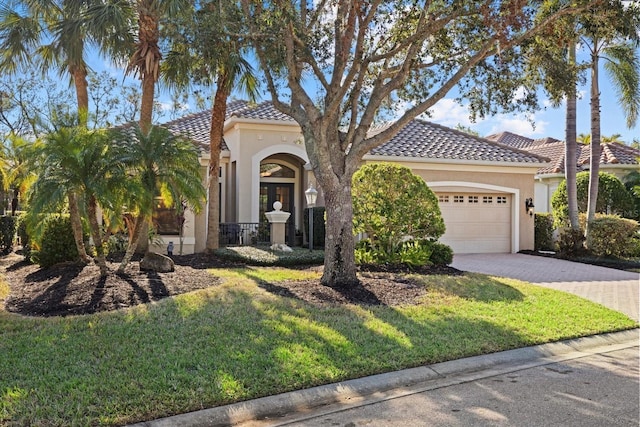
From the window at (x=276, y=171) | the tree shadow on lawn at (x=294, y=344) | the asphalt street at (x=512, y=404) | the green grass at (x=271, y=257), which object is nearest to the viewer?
the asphalt street at (x=512, y=404)

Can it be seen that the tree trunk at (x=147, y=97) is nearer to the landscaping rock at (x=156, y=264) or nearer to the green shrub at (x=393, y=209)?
the landscaping rock at (x=156, y=264)

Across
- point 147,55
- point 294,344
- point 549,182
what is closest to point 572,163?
point 549,182

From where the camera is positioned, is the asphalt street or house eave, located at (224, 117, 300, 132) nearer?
the asphalt street

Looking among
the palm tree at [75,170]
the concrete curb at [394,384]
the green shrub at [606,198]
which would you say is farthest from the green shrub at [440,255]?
the green shrub at [606,198]

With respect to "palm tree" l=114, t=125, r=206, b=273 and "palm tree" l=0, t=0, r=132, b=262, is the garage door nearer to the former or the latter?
"palm tree" l=114, t=125, r=206, b=273

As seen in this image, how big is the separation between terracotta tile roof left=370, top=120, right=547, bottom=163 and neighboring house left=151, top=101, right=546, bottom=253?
38 millimetres

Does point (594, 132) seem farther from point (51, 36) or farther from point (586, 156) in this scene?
point (51, 36)

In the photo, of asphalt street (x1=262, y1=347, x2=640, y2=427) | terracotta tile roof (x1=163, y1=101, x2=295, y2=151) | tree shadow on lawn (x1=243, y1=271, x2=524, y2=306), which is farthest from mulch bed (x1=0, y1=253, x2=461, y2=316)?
terracotta tile roof (x1=163, y1=101, x2=295, y2=151)

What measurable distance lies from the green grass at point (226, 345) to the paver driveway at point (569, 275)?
139 cm

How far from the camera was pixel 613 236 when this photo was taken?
1616 centimetres

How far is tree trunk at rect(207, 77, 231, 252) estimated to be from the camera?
1441 centimetres

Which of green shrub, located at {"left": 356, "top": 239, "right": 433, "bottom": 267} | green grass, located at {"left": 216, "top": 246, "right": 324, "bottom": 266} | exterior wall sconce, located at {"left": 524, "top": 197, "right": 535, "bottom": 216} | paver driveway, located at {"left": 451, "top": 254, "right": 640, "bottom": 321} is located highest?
exterior wall sconce, located at {"left": 524, "top": 197, "right": 535, "bottom": 216}

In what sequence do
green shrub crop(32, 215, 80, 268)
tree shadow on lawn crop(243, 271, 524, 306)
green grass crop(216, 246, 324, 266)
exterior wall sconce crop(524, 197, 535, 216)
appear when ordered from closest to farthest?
tree shadow on lawn crop(243, 271, 524, 306), green shrub crop(32, 215, 80, 268), green grass crop(216, 246, 324, 266), exterior wall sconce crop(524, 197, 535, 216)

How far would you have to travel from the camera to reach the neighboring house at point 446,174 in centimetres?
1788
